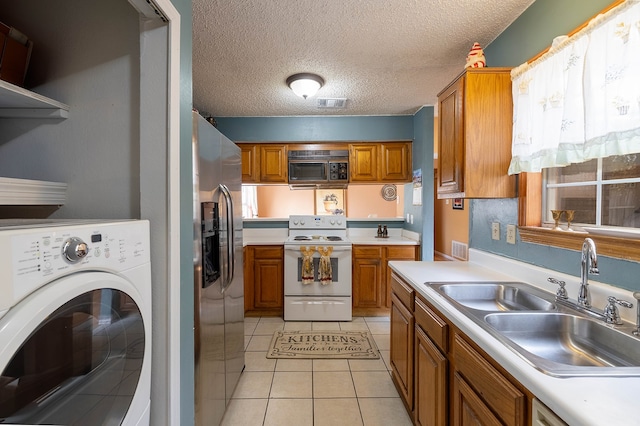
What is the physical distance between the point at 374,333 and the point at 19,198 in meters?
2.91

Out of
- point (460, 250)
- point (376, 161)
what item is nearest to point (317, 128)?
point (376, 161)

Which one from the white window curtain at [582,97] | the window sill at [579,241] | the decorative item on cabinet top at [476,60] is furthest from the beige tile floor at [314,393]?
the decorative item on cabinet top at [476,60]

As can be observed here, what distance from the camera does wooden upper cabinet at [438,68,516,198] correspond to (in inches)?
65.1

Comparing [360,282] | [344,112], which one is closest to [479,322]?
[360,282]

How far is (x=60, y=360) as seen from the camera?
701 mm

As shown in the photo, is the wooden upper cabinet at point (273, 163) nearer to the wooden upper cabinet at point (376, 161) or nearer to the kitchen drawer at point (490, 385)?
the wooden upper cabinet at point (376, 161)

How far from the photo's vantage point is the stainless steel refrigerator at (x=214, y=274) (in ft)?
4.58

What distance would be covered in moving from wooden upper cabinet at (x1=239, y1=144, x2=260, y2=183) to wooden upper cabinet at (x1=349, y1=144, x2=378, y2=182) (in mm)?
1209

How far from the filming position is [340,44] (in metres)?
2.03

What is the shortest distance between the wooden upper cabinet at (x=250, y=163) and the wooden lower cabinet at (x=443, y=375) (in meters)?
2.33

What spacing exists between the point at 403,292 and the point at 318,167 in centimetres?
216

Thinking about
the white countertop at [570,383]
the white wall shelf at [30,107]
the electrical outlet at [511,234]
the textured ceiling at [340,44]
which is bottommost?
the white countertop at [570,383]

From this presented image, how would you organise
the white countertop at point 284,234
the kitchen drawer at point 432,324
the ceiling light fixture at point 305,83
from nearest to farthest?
1. the kitchen drawer at point 432,324
2. the ceiling light fixture at point 305,83
3. the white countertop at point 284,234

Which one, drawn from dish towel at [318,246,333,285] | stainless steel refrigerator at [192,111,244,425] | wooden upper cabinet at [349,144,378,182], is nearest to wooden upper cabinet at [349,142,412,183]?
wooden upper cabinet at [349,144,378,182]
